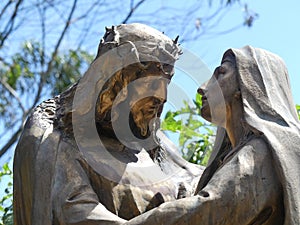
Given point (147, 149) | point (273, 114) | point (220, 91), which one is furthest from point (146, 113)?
point (273, 114)

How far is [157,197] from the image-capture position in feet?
20.6

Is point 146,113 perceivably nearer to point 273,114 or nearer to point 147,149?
point 147,149

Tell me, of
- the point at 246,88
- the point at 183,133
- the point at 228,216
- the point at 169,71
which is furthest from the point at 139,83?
the point at 183,133

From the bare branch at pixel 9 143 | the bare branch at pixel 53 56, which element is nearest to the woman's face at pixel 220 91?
the bare branch at pixel 9 143

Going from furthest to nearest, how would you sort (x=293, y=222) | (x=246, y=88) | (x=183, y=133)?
(x=183, y=133) → (x=246, y=88) → (x=293, y=222)

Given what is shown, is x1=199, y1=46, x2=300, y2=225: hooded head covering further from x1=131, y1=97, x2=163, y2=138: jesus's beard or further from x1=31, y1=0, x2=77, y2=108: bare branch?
x1=31, y1=0, x2=77, y2=108: bare branch

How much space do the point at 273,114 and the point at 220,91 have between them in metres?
0.34

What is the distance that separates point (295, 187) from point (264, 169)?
173 millimetres

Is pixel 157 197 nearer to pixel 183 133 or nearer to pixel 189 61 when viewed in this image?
pixel 189 61

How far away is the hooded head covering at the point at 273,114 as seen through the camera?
19.0 feet

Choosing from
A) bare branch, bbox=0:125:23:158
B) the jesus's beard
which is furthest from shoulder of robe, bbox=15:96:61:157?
bare branch, bbox=0:125:23:158

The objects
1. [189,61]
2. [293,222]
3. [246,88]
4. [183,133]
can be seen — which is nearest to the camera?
[293,222]

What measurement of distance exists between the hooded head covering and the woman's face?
6 centimetres

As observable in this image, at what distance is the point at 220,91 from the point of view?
6.23 meters
